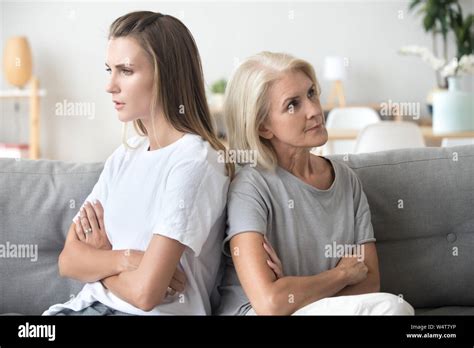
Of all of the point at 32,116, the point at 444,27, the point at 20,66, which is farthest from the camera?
the point at 444,27

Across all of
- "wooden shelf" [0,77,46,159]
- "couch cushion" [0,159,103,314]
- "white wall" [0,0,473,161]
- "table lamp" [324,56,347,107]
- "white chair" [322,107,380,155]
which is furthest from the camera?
"table lamp" [324,56,347,107]

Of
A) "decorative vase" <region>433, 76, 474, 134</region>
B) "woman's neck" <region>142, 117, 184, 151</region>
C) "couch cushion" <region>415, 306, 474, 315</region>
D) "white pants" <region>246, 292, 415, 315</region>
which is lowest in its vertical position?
"couch cushion" <region>415, 306, 474, 315</region>

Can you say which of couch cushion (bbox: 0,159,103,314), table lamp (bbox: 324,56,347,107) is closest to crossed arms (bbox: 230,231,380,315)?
couch cushion (bbox: 0,159,103,314)

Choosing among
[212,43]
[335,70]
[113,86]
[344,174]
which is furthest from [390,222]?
[335,70]

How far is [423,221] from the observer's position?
1.54 meters

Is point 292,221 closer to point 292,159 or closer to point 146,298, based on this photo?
point 292,159

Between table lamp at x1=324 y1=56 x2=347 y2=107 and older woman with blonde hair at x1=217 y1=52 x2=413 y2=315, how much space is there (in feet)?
10.5

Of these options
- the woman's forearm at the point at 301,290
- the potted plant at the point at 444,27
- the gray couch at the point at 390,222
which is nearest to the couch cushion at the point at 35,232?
the gray couch at the point at 390,222

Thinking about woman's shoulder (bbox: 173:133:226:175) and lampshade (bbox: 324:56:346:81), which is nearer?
woman's shoulder (bbox: 173:133:226:175)

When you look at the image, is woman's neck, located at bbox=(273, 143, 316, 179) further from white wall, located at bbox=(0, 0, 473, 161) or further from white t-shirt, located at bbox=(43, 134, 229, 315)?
white wall, located at bbox=(0, 0, 473, 161)

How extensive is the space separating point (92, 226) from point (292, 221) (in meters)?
0.35

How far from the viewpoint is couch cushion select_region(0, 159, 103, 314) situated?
4.79 feet
